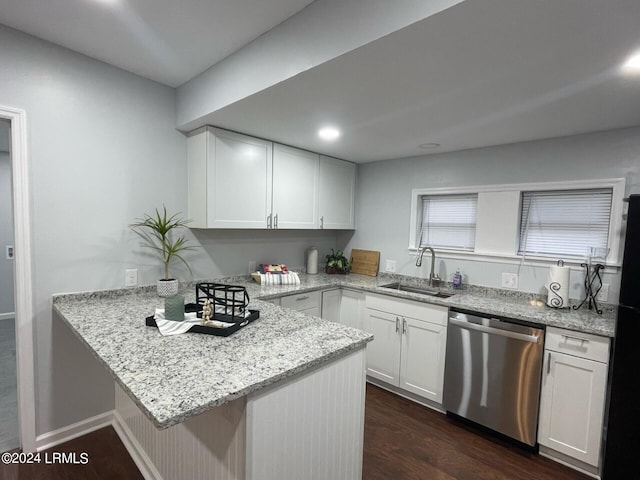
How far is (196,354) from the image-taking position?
50.8 inches

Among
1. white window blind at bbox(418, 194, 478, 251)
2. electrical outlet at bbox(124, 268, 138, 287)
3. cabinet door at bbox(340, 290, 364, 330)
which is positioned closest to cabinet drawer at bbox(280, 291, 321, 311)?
cabinet door at bbox(340, 290, 364, 330)

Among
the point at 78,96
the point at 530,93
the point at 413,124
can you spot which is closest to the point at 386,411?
the point at 413,124

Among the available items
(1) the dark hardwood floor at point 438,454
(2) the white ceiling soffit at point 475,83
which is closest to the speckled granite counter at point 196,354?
(1) the dark hardwood floor at point 438,454

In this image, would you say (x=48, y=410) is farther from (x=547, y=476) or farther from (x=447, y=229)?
(x=447, y=229)

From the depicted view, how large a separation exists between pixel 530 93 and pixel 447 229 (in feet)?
5.23

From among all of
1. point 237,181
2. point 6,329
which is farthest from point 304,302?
point 6,329

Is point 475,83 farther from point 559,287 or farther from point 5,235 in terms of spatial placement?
point 5,235

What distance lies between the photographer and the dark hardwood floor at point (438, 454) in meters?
1.92

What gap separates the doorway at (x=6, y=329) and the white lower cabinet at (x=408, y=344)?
104 inches

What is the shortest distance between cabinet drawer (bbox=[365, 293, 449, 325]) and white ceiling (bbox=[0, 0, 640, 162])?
1386 millimetres

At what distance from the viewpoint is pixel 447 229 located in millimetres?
3131

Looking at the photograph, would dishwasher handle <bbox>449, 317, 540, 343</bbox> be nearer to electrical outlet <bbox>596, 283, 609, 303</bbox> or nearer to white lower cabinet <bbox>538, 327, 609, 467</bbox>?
white lower cabinet <bbox>538, 327, 609, 467</bbox>

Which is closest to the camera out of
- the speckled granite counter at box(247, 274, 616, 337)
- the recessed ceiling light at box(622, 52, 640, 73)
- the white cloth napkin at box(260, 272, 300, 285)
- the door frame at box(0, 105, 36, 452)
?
the recessed ceiling light at box(622, 52, 640, 73)

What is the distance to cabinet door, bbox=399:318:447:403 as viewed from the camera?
8.25 feet
